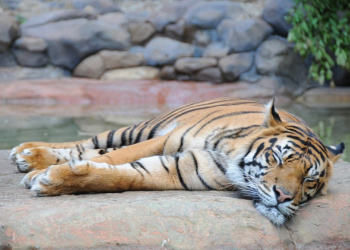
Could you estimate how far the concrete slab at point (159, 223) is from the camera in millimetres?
2041

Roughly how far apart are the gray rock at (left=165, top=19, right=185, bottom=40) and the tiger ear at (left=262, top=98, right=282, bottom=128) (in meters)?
7.30

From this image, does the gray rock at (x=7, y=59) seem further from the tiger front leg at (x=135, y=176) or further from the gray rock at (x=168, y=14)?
the tiger front leg at (x=135, y=176)

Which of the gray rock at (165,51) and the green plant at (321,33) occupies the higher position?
the green plant at (321,33)

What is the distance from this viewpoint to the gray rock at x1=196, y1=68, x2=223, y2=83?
860 cm


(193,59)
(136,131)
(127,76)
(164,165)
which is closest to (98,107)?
(127,76)

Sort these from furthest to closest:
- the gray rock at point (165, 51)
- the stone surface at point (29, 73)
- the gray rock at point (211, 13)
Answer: the gray rock at point (211, 13) → the gray rock at point (165, 51) → the stone surface at point (29, 73)

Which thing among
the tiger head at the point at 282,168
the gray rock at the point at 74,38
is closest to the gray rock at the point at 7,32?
the gray rock at the point at 74,38

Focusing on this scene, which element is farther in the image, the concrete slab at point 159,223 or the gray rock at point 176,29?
the gray rock at point 176,29

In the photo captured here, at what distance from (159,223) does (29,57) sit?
7.34 metres

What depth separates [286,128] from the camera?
2.49 m

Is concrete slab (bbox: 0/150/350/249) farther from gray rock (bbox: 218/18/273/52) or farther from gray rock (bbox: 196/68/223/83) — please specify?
gray rock (bbox: 218/18/273/52)

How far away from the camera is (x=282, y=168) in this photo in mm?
2217

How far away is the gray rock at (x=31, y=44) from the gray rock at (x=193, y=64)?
7.51ft

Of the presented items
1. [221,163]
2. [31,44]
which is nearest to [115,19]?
[31,44]
